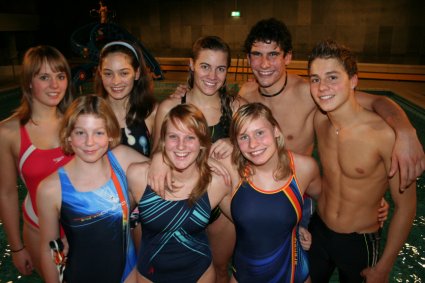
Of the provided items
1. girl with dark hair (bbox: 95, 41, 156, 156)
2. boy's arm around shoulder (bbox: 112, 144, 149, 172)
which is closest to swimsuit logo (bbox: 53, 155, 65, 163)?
boy's arm around shoulder (bbox: 112, 144, 149, 172)

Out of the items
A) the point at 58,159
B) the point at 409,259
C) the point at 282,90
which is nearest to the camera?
→ the point at 58,159

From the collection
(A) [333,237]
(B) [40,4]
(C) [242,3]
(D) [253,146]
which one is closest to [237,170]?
(D) [253,146]

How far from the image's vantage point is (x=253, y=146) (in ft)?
7.06

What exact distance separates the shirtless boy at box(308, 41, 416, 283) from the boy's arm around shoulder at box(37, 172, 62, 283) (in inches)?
78.1

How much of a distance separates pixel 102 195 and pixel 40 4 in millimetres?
23410

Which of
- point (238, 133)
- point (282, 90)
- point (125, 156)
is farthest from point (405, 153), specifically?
point (125, 156)

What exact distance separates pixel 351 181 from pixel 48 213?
7.23 ft

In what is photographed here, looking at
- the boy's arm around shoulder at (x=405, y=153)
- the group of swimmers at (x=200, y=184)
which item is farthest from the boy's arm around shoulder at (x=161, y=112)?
the boy's arm around shoulder at (x=405, y=153)

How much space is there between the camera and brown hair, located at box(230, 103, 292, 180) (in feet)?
7.21

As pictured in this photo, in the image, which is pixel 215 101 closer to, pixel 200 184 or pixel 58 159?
pixel 200 184

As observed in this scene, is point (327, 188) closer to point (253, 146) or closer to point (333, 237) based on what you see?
point (333, 237)

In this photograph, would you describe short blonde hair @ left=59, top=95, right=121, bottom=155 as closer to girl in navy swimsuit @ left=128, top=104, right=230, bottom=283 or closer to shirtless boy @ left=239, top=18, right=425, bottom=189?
girl in navy swimsuit @ left=128, top=104, right=230, bottom=283

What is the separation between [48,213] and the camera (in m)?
1.98

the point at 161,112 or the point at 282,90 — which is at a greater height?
the point at 282,90
